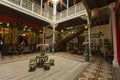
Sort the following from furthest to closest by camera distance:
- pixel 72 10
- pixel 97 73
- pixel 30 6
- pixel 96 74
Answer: pixel 72 10, pixel 30 6, pixel 97 73, pixel 96 74

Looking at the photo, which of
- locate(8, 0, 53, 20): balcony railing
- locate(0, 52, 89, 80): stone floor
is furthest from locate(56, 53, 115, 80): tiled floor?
locate(8, 0, 53, 20): balcony railing

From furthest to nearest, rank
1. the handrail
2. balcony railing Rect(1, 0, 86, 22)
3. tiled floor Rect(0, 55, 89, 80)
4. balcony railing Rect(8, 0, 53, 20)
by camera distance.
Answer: the handrail < balcony railing Rect(1, 0, 86, 22) < balcony railing Rect(8, 0, 53, 20) < tiled floor Rect(0, 55, 89, 80)

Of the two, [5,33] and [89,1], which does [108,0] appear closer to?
[89,1]

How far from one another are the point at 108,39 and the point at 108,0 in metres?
5.83

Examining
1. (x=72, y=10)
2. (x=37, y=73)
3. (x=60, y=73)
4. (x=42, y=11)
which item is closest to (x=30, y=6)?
(x=42, y=11)

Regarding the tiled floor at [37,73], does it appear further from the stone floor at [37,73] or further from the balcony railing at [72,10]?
the balcony railing at [72,10]

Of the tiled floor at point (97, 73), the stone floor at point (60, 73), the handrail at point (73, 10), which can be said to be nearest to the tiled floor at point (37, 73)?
the stone floor at point (60, 73)

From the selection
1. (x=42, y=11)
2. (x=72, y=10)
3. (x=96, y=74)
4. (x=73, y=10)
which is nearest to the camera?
(x=96, y=74)

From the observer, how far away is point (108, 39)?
10586mm

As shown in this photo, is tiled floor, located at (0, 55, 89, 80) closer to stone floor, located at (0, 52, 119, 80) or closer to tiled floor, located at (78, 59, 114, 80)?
stone floor, located at (0, 52, 119, 80)

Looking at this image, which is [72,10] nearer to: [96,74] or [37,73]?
[96,74]

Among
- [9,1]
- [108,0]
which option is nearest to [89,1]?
[108,0]

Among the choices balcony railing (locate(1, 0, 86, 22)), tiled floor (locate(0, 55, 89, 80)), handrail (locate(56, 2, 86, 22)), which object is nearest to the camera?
tiled floor (locate(0, 55, 89, 80))

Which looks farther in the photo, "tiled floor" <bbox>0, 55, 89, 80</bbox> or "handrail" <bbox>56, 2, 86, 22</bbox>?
"handrail" <bbox>56, 2, 86, 22</bbox>
